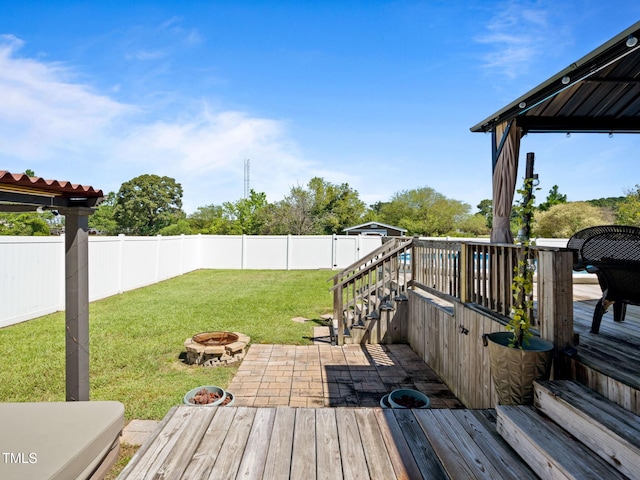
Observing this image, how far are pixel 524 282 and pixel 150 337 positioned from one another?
5.22 meters

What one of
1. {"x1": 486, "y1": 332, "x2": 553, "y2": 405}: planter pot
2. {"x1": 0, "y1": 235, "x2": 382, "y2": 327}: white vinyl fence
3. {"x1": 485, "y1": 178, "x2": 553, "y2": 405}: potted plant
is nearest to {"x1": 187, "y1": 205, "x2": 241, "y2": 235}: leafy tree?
{"x1": 0, "y1": 235, "x2": 382, "y2": 327}: white vinyl fence

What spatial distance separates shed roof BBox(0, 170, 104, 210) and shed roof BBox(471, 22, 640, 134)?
3714 mm

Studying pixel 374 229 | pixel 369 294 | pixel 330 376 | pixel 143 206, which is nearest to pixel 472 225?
pixel 374 229

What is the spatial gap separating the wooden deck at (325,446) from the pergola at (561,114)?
236cm

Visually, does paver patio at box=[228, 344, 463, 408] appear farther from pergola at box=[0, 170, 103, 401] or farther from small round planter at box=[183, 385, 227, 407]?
pergola at box=[0, 170, 103, 401]

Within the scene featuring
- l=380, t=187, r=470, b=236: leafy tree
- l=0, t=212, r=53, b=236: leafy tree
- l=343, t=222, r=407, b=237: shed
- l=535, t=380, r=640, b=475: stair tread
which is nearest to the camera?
l=535, t=380, r=640, b=475: stair tread

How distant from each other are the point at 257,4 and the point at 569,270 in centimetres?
951

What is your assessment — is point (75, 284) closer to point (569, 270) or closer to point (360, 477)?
point (360, 477)

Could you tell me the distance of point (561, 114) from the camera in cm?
401

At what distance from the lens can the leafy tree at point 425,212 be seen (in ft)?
117

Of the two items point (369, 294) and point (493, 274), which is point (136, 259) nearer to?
point (369, 294)

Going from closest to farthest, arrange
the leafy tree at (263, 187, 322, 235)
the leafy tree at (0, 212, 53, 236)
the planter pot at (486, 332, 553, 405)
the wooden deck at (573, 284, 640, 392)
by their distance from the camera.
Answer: the wooden deck at (573, 284, 640, 392)
the planter pot at (486, 332, 553, 405)
the leafy tree at (0, 212, 53, 236)
the leafy tree at (263, 187, 322, 235)

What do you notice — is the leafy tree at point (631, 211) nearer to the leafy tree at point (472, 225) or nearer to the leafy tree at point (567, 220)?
the leafy tree at point (567, 220)

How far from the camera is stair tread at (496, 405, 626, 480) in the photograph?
1385mm
